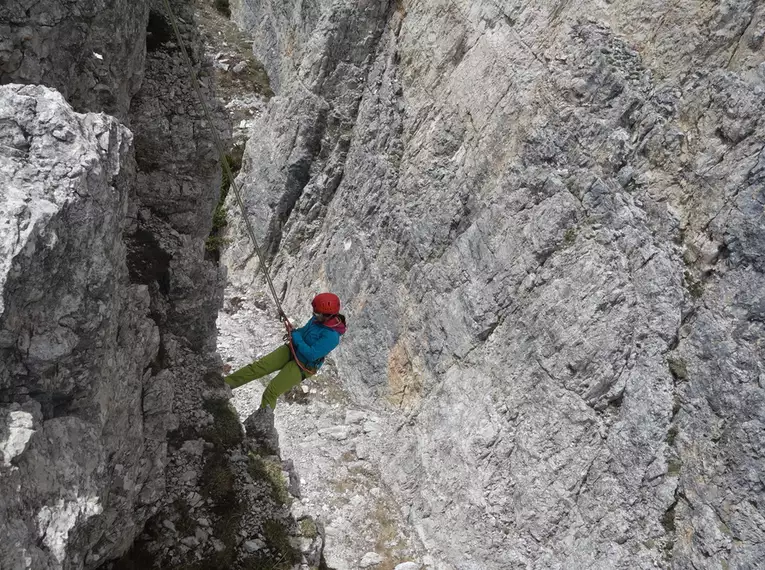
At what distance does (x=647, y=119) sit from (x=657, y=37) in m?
1.81

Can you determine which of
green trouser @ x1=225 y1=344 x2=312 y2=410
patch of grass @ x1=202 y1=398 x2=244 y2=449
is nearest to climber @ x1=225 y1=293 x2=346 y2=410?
green trouser @ x1=225 y1=344 x2=312 y2=410

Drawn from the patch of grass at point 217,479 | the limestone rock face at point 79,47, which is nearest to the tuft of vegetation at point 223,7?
the limestone rock face at point 79,47

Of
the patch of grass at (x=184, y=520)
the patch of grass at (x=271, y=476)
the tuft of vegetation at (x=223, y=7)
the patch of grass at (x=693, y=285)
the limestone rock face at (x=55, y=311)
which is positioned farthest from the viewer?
the tuft of vegetation at (x=223, y=7)

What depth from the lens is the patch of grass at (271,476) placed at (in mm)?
9836

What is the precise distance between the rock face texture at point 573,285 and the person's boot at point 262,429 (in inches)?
204

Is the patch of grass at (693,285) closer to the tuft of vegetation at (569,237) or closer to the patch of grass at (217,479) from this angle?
the tuft of vegetation at (569,237)

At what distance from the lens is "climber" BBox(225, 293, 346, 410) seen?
9617 millimetres

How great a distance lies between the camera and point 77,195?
177 inches

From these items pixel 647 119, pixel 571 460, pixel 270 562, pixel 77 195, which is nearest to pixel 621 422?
pixel 571 460

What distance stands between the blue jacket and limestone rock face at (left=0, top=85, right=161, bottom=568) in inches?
177

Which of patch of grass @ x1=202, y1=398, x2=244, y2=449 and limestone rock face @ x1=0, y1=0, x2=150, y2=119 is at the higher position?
limestone rock face @ x1=0, y1=0, x2=150, y2=119

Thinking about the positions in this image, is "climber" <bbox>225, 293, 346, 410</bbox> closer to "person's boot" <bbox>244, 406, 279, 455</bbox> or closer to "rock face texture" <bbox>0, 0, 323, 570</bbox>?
"person's boot" <bbox>244, 406, 279, 455</bbox>

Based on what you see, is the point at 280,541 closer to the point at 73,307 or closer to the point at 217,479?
the point at 217,479

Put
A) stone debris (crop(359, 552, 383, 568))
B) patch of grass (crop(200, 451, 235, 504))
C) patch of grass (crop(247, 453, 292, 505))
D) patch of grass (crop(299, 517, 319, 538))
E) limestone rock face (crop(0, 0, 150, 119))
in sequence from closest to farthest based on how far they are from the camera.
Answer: limestone rock face (crop(0, 0, 150, 119)) → patch of grass (crop(200, 451, 235, 504)) → patch of grass (crop(299, 517, 319, 538)) → patch of grass (crop(247, 453, 292, 505)) → stone debris (crop(359, 552, 383, 568))
